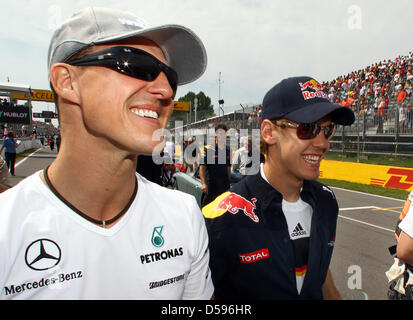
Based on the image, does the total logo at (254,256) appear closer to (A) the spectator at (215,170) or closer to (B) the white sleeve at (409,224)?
(B) the white sleeve at (409,224)

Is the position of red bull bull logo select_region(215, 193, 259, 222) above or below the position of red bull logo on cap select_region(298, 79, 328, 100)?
below

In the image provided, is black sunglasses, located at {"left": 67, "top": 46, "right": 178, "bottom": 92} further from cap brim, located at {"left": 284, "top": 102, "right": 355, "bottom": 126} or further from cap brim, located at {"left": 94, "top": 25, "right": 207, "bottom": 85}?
cap brim, located at {"left": 284, "top": 102, "right": 355, "bottom": 126}

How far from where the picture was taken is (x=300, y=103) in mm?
1899

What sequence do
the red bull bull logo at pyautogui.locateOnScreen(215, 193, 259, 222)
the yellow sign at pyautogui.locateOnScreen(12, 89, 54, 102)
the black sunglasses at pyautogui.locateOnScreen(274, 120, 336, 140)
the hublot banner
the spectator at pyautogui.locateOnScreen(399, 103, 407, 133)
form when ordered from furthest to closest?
the yellow sign at pyautogui.locateOnScreen(12, 89, 54, 102)
the hublot banner
the spectator at pyautogui.locateOnScreen(399, 103, 407, 133)
the black sunglasses at pyautogui.locateOnScreen(274, 120, 336, 140)
the red bull bull logo at pyautogui.locateOnScreen(215, 193, 259, 222)

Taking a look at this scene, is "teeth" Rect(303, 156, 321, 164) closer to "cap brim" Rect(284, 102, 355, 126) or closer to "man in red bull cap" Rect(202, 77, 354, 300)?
"man in red bull cap" Rect(202, 77, 354, 300)

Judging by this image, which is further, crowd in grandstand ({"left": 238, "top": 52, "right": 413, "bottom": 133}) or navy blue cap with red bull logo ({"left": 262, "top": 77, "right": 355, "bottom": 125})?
crowd in grandstand ({"left": 238, "top": 52, "right": 413, "bottom": 133})

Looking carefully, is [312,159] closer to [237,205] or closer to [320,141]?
[320,141]

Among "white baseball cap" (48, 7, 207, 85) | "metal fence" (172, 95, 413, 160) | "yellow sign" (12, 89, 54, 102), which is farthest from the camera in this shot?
"yellow sign" (12, 89, 54, 102)

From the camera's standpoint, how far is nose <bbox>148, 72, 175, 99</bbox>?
1187 mm

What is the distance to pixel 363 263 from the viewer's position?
187 inches

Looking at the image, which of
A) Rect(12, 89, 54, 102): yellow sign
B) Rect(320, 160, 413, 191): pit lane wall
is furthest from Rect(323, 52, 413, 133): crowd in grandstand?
Rect(12, 89, 54, 102): yellow sign

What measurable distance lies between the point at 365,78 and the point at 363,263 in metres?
23.4

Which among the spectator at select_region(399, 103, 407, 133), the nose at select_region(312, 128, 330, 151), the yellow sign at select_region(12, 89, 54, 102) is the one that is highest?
the yellow sign at select_region(12, 89, 54, 102)

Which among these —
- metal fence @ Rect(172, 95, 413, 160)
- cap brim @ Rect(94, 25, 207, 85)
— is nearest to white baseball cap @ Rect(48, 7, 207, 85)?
cap brim @ Rect(94, 25, 207, 85)
